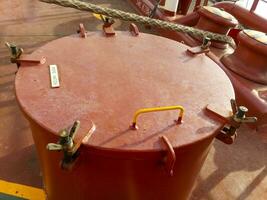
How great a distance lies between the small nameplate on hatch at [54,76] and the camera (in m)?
1.42

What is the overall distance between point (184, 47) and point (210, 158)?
Answer: 1051 millimetres

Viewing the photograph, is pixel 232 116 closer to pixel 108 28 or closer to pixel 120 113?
pixel 120 113

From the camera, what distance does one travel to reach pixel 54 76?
1.48 metres

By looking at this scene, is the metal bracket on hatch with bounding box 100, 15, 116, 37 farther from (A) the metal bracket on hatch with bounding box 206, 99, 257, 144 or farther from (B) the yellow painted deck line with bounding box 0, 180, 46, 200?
(B) the yellow painted deck line with bounding box 0, 180, 46, 200

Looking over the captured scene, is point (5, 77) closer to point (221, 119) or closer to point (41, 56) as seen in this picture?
point (41, 56)

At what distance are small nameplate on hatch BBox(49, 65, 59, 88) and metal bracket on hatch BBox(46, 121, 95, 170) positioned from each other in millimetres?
316

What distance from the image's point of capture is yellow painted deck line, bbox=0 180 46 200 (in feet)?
6.66

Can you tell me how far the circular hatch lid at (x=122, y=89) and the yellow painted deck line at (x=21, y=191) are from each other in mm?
985

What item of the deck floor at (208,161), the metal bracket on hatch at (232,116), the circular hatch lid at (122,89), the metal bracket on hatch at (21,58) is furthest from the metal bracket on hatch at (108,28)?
the deck floor at (208,161)

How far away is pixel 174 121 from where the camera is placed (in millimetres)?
1324

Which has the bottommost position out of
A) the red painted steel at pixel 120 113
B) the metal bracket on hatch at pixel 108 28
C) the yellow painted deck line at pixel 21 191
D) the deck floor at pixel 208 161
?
the yellow painted deck line at pixel 21 191

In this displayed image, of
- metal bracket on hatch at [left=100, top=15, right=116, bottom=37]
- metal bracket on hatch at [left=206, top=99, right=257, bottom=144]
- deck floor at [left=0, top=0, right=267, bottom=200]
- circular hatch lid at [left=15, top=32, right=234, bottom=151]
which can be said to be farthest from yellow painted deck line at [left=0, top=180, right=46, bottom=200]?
metal bracket on hatch at [left=206, top=99, right=257, bottom=144]

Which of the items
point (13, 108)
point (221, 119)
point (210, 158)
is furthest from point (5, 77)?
point (221, 119)

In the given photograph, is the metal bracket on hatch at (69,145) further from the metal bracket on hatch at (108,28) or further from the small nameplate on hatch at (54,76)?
the metal bracket on hatch at (108,28)
